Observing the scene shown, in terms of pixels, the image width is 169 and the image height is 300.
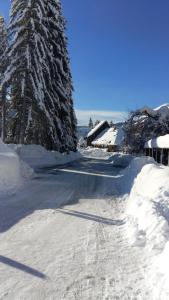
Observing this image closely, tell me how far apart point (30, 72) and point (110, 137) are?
71.7 m

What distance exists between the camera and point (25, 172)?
60.5ft

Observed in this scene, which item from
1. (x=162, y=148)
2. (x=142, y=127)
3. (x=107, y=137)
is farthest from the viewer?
(x=107, y=137)

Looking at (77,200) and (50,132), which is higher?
(50,132)

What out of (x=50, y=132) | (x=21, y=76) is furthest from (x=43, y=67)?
(x=50, y=132)

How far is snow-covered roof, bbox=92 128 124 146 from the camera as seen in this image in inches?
3656

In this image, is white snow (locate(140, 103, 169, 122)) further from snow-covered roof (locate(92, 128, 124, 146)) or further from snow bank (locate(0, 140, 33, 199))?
snow-covered roof (locate(92, 128, 124, 146))

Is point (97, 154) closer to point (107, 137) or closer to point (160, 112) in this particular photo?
point (107, 137)

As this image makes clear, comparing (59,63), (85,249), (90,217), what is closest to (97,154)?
(59,63)

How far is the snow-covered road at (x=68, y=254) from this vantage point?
499 cm

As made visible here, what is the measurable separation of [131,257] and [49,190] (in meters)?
8.30

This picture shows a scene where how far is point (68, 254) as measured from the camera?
21.2 ft

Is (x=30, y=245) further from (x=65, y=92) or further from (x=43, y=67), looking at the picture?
(x=65, y=92)

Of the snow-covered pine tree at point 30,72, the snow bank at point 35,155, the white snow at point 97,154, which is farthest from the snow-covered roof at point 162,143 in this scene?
the white snow at point 97,154

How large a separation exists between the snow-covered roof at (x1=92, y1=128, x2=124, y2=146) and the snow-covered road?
250 feet
